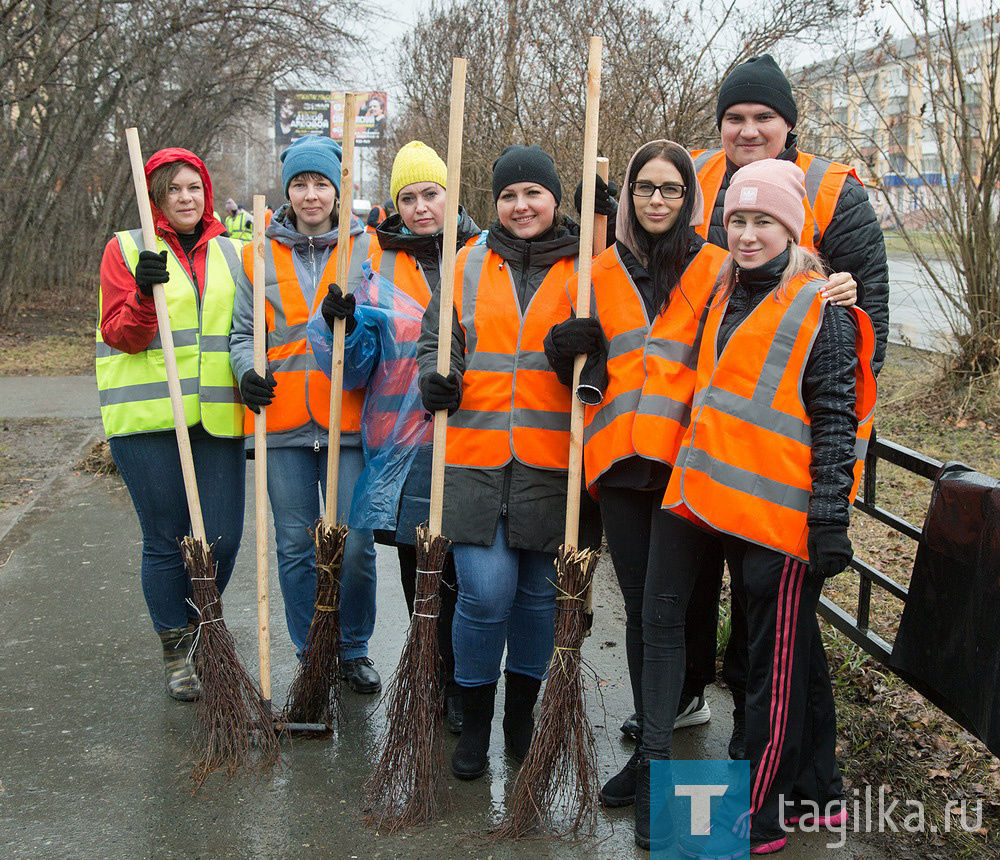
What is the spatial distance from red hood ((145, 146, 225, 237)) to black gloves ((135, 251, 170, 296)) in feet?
0.90

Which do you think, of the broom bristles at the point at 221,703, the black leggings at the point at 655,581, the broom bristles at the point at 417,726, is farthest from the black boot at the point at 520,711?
the broom bristles at the point at 221,703

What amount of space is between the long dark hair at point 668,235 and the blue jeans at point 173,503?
5.74 ft

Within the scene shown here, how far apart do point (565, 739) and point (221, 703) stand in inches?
46.1

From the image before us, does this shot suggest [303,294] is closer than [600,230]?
No

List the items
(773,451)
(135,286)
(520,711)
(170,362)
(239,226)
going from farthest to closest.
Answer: (239,226) < (135,286) < (170,362) < (520,711) < (773,451)

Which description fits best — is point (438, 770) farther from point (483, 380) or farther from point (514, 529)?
point (483, 380)

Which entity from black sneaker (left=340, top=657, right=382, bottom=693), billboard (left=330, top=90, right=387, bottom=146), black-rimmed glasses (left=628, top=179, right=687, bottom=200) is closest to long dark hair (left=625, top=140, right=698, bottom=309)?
black-rimmed glasses (left=628, top=179, right=687, bottom=200)

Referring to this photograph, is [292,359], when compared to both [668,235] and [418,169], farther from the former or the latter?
[668,235]

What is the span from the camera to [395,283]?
3.63m

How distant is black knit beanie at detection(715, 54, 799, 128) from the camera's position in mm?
3162

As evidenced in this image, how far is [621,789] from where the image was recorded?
10.1ft

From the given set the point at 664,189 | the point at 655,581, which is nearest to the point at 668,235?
the point at 664,189

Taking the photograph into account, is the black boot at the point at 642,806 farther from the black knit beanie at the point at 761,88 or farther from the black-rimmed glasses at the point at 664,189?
the black knit beanie at the point at 761,88

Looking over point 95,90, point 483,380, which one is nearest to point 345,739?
point 483,380
